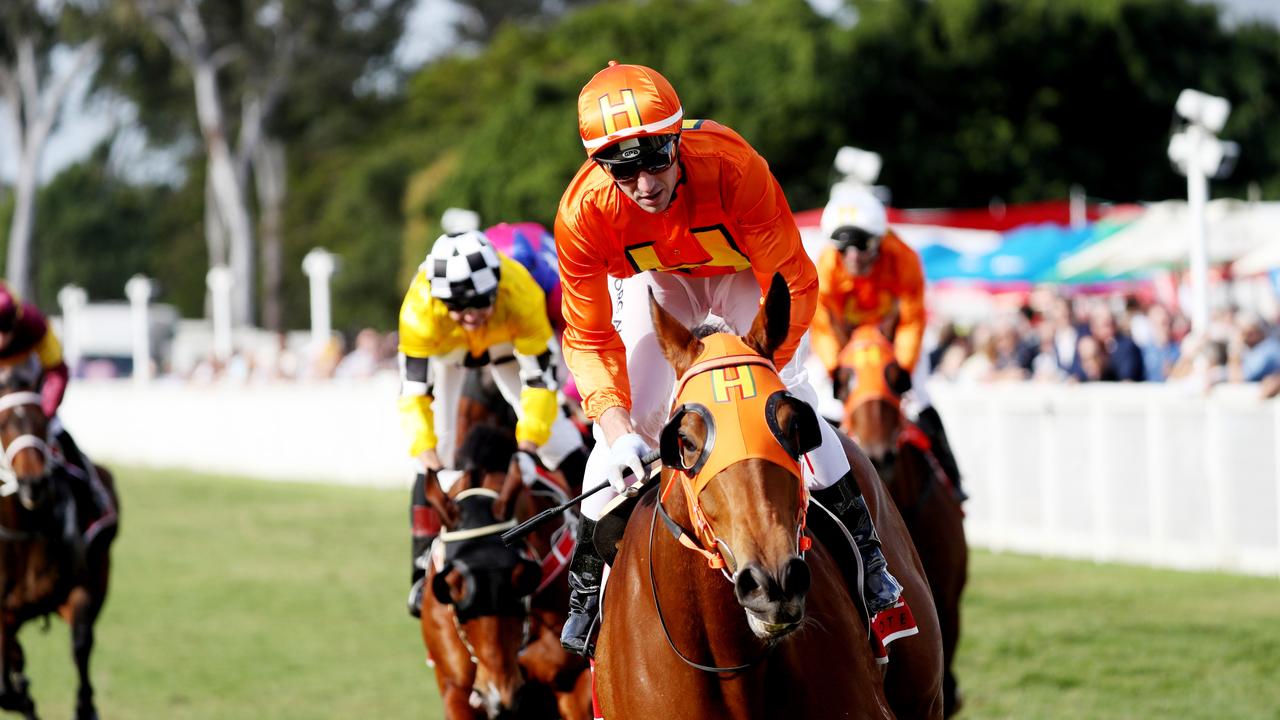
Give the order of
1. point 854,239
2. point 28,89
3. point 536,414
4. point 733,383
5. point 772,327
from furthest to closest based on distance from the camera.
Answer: point 28,89, point 854,239, point 536,414, point 772,327, point 733,383

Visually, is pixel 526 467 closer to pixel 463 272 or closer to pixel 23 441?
pixel 463 272

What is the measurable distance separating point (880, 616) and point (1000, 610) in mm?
6996

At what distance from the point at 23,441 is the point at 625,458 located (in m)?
6.08

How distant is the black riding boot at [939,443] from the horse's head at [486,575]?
2.56 meters

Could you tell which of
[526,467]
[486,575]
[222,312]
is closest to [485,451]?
[526,467]

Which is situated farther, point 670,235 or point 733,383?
point 670,235

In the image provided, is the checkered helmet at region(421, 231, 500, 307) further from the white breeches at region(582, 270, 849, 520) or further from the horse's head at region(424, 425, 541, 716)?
the white breeches at region(582, 270, 849, 520)

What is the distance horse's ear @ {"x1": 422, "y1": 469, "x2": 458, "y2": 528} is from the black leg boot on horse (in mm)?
180

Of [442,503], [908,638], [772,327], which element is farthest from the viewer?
[442,503]

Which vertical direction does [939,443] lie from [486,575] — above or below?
above

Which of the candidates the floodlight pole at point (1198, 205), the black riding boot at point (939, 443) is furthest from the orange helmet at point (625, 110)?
the floodlight pole at point (1198, 205)

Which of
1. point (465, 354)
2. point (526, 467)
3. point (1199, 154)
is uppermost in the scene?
point (1199, 154)

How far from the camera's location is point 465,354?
A: 7672 mm

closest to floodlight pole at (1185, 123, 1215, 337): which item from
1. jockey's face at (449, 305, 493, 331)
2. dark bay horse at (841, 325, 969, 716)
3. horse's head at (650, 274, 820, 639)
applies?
dark bay horse at (841, 325, 969, 716)
